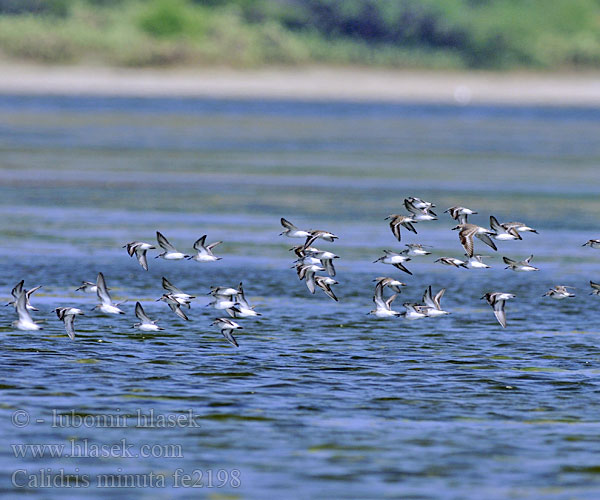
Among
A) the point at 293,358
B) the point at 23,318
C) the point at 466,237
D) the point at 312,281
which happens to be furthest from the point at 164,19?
the point at 23,318

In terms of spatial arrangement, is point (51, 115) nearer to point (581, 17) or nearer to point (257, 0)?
point (257, 0)

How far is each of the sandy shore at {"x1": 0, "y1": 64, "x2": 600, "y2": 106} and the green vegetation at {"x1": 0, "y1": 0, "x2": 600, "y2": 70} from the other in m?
2.70

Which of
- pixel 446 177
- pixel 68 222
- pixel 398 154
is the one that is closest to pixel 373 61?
pixel 398 154

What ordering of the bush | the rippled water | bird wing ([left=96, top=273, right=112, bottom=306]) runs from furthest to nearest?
the bush
bird wing ([left=96, top=273, right=112, bottom=306])
the rippled water

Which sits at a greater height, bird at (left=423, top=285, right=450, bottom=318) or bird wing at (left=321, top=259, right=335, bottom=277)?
bird wing at (left=321, top=259, right=335, bottom=277)

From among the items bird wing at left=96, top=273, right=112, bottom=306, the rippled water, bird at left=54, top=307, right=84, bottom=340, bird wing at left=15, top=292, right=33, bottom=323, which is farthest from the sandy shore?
bird wing at left=15, top=292, right=33, bottom=323

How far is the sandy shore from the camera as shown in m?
120

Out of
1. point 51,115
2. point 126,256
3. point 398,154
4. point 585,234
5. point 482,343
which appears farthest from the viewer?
point 51,115

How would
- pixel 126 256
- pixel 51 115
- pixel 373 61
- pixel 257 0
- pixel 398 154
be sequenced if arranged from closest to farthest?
pixel 126 256 → pixel 398 154 → pixel 51 115 → pixel 373 61 → pixel 257 0

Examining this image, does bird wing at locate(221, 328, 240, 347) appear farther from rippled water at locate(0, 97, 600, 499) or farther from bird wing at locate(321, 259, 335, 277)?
bird wing at locate(321, 259, 335, 277)

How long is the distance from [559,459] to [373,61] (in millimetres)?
122616

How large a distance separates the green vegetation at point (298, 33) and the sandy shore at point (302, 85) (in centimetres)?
270

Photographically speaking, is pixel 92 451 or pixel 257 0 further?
pixel 257 0

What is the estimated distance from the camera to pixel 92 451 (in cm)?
1303
